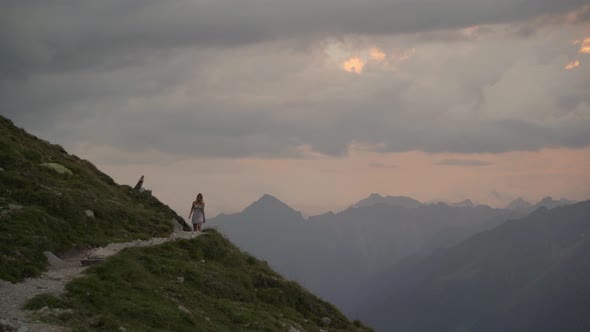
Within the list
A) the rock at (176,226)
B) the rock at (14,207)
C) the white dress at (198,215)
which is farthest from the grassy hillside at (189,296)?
the rock at (14,207)

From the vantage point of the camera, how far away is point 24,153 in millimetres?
40375

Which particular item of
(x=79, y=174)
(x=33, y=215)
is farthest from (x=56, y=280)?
(x=79, y=174)

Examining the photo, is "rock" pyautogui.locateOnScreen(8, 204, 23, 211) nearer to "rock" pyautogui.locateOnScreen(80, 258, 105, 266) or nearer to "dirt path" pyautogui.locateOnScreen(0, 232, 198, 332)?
"dirt path" pyautogui.locateOnScreen(0, 232, 198, 332)

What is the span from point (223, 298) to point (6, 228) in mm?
11430

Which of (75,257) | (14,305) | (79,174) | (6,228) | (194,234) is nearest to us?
(14,305)

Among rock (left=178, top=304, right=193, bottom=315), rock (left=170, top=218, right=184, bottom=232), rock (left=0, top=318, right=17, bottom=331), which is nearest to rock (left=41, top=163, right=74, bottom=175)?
rock (left=170, top=218, right=184, bottom=232)

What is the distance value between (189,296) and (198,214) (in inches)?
662

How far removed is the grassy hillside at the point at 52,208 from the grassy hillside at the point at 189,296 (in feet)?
10.3

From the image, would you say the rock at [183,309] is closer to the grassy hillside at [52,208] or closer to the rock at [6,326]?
the grassy hillside at [52,208]

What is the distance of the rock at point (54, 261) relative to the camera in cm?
2522

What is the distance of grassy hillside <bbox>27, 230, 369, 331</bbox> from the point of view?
20.5 metres

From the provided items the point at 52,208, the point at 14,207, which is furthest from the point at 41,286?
the point at 52,208

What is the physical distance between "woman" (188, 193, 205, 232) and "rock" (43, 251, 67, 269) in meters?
16.7

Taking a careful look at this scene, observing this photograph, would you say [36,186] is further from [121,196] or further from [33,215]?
[121,196]
